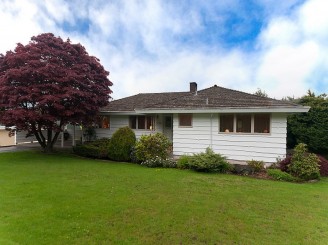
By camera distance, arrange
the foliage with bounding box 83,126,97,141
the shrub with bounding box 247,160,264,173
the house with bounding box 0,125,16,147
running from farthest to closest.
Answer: the house with bounding box 0,125,16,147
the foliage with bounding box 83,126,97,141
the shrub with bounding box 247,160,264,173

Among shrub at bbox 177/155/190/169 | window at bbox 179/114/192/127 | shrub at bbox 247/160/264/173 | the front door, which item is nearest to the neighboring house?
window at bbox 179/114/192/127

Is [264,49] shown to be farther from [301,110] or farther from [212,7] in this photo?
[301,110]

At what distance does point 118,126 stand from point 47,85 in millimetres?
6367

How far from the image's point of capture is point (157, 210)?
19.2 ft

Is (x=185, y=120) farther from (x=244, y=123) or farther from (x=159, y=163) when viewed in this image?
(x=244, y=123)

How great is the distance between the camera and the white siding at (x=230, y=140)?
36.6 ft

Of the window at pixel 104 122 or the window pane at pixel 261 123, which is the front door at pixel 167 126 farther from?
the window pane at pixel 261 123

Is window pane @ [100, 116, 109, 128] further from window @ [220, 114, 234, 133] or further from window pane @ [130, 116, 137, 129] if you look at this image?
window @ [220, 114, 234, 133]

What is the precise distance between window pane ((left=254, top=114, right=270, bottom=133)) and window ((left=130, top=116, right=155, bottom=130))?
7.20 m

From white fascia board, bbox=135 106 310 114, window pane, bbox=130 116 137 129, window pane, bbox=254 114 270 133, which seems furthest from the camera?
window pane, bbox=130 116 137 129

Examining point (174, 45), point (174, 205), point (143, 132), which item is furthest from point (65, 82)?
point (174, 205)

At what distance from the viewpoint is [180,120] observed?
13.5 metres

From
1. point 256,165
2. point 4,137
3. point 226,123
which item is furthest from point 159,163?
point 4,137

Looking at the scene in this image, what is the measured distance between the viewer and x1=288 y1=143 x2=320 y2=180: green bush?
9.70 metres
